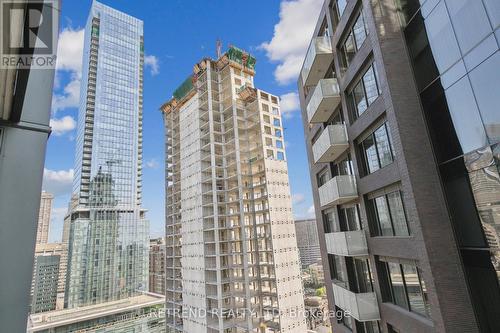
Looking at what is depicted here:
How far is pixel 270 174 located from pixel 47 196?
349ft

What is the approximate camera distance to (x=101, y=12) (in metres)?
99.2

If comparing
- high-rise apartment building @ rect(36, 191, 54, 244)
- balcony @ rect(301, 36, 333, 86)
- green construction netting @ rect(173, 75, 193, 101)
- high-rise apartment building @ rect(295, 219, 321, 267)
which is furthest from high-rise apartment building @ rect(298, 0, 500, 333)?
high-rise apartment building @ rect(36, 191, 54, 244)

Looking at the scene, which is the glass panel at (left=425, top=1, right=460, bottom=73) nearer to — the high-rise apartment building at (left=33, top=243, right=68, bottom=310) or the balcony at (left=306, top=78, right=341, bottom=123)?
the balcony at (left=306, top=78, right=341, bottom=123)

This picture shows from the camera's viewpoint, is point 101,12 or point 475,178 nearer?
point 475,178

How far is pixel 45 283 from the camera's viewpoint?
8456 cm

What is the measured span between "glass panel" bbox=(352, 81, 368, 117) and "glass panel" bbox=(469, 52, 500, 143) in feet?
17.5

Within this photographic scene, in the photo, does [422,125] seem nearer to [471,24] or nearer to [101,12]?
[471,24]

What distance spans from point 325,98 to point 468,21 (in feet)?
25.6

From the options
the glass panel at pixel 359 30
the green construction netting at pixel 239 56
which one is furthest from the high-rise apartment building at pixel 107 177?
the glass panel at pixel 359 30

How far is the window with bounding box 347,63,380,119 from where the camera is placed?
11992 millimetres

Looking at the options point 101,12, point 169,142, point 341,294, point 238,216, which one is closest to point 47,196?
point 101,12

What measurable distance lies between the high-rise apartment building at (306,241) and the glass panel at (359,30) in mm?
106226
